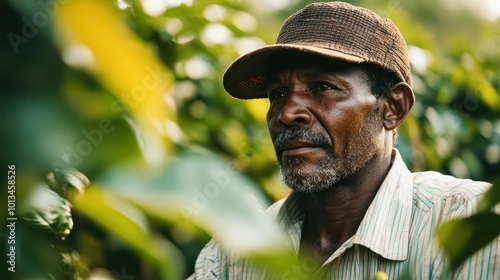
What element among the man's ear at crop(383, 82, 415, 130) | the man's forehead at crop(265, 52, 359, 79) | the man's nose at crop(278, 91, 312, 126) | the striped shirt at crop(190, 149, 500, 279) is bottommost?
the striped shirt at crop(190, 149, 500, 279)

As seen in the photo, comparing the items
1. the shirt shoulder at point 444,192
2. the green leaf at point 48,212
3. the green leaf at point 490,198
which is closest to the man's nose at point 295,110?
the shirt shoulder at point 444,192

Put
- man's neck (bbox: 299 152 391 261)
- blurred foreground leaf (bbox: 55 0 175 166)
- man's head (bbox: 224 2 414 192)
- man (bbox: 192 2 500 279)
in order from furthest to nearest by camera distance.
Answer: man's neck (bbox: 299 152 391 261), man's head (bbox: 224 2 414 192), man (bbox: 192 2 500 279), blurred foreground leaf (bbox: 55 0 175 166)

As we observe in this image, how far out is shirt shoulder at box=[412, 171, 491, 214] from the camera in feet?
5.90

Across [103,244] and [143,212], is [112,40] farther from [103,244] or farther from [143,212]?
[103,244]

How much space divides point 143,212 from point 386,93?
176cm

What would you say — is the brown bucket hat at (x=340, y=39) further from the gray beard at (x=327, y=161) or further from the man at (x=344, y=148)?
the gray beard at (x=327, y=161)

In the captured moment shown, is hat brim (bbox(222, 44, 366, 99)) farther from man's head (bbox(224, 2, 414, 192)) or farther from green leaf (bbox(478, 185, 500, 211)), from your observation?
green leaf (bbox(478, 185, 500, 211))

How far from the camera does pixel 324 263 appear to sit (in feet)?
6.23

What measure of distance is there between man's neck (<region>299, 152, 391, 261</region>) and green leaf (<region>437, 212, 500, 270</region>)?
5.64 ft

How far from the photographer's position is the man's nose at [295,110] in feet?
6.36

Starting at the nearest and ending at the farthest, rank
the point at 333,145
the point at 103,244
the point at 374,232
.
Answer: the point at 103,244 < the point at 374,232 < the point at 333,145

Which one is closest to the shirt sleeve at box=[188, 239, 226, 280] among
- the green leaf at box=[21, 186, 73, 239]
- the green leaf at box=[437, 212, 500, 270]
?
the green leaf at box=[21, 186, 73, 239]

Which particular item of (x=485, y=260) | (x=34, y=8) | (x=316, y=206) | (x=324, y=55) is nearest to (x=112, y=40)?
(x=34, y=8)

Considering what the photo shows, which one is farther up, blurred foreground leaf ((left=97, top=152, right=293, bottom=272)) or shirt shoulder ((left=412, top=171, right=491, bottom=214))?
blurred foreground leaf ((left=97, top=152, right=293, bottom=272))
